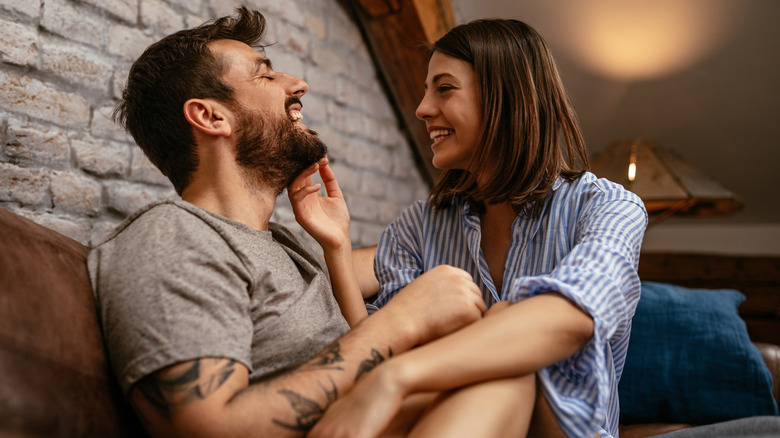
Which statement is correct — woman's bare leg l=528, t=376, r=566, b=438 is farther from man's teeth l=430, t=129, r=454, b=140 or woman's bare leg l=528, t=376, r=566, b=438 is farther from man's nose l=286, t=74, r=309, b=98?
man's nose l=286, t=74, r=309, b=98

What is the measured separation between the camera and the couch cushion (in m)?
0.71

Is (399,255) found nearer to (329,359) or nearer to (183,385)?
(329,359)

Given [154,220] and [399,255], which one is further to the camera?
[399,255]

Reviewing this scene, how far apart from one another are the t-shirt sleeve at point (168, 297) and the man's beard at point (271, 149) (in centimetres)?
30

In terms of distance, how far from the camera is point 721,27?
252 cm

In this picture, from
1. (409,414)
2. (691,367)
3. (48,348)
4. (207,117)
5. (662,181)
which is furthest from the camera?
(662,181)

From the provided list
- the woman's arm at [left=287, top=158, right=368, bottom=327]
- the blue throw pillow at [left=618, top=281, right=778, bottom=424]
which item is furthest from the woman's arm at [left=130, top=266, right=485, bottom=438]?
the blue throw pillow at [left=618, top=281, right=778, bottom=424]

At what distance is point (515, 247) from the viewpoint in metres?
1.33

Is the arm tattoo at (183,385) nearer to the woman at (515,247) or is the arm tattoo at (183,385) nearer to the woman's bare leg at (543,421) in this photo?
the woman at (515,247)

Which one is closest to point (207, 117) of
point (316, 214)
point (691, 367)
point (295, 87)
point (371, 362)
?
point (295, 87)

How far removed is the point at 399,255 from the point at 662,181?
157 centimetres

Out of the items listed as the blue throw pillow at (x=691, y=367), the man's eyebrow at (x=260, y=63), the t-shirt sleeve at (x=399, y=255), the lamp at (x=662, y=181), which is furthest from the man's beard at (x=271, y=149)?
the lamp at (x=662, y=181)

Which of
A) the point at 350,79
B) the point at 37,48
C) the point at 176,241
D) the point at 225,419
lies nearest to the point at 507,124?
the point at 176,241

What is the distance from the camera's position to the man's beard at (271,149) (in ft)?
4.13
